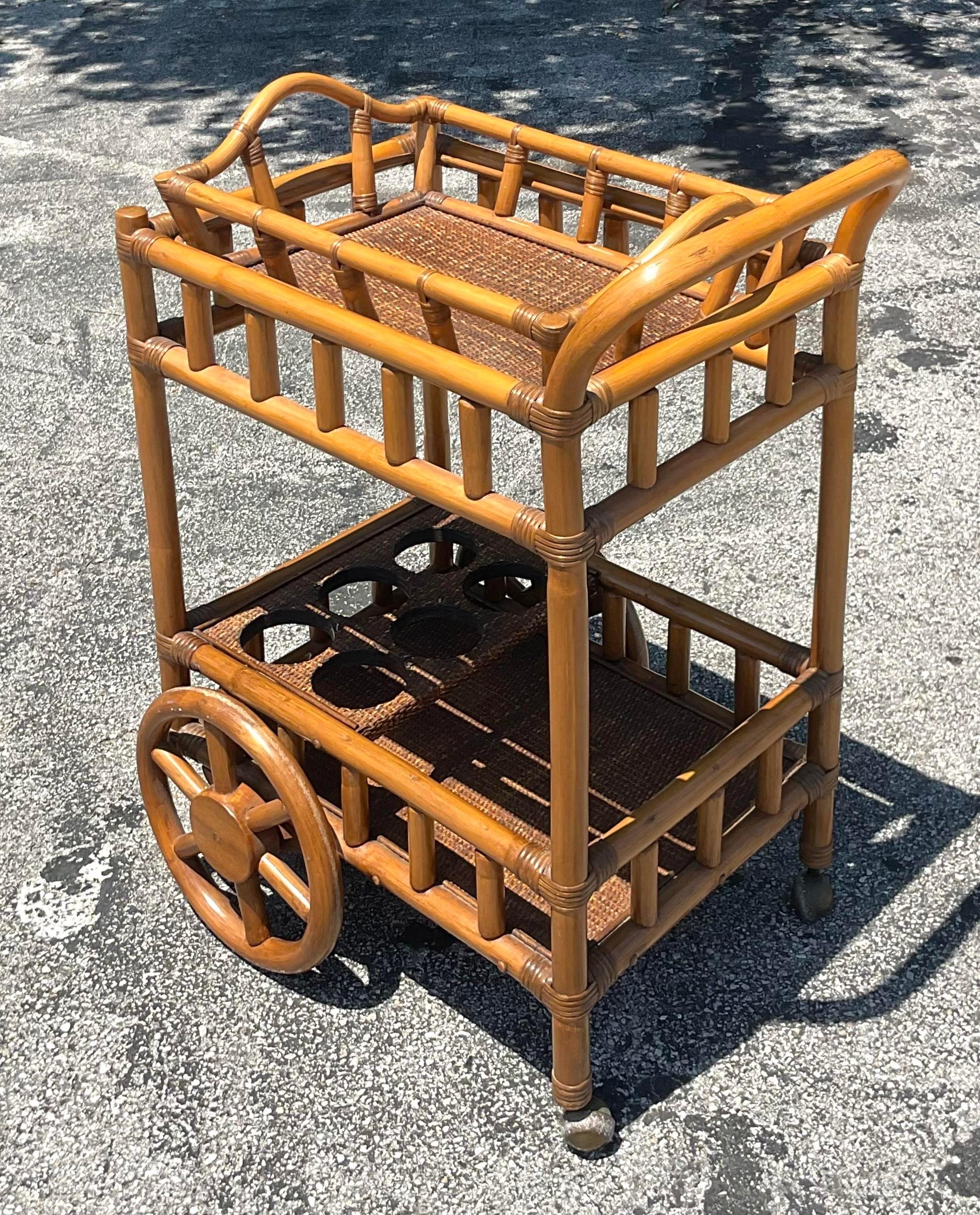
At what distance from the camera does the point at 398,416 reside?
2197 mm

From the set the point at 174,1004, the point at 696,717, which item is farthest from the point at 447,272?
the point at 174,1004

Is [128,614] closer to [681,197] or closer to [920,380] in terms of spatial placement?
[681,197]

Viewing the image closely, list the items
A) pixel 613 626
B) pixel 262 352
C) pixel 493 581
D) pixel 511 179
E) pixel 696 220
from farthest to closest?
pixel 493 581, pixel 613 626, pixel 511 179, pixel 262 352, pixel 696 220

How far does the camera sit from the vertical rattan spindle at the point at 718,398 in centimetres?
220

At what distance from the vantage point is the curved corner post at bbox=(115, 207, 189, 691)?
2479mm

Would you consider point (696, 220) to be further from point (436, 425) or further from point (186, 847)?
point (186, 847)

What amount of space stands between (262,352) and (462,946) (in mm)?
1227

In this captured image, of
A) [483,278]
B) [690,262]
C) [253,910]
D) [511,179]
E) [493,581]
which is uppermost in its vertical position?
[690,262]

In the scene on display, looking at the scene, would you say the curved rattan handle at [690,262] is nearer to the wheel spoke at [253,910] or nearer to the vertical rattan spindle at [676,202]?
the vertical rattan spindle at [676,202]

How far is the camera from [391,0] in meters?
8.34

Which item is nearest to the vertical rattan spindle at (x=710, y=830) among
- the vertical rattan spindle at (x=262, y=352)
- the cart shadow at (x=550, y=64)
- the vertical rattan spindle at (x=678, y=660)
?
the vertical rattan spindle at (x=678, y=660)

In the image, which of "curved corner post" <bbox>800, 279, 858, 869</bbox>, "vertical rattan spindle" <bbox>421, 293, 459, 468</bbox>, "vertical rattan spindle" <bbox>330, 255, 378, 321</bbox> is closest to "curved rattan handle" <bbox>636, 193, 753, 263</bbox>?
"curved corner post" <bbox>800, 279, 858, 869</bbox>

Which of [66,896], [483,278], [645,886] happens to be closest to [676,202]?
[483,278]

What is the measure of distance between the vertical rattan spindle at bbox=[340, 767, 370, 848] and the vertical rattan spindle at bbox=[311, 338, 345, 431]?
0.61 m
